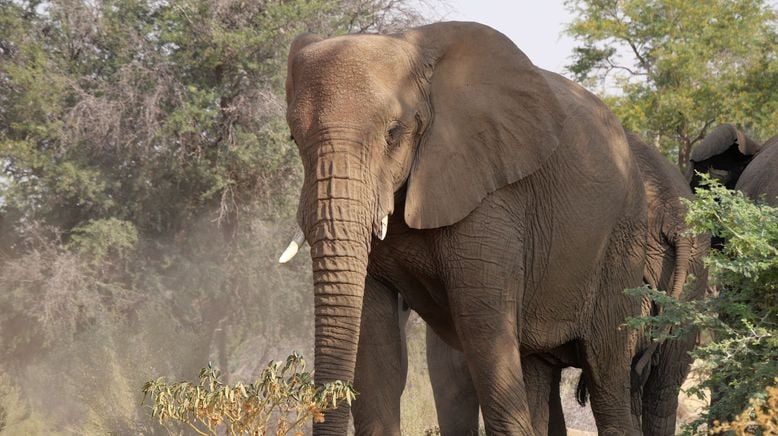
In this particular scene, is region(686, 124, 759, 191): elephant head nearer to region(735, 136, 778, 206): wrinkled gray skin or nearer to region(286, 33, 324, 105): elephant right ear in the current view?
region(735, 136, 778, 206): wrinkled gray skin

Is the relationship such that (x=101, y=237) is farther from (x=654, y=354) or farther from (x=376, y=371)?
(x=376, y=371)

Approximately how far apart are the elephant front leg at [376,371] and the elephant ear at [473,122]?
674mm

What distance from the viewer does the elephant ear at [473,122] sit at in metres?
6.73

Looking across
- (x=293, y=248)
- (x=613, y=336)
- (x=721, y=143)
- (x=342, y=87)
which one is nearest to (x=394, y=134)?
(x=342, y=87)

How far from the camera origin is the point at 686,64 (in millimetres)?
19516

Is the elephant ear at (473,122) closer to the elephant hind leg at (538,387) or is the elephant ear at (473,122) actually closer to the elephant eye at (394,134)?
the elephant eye at (394,134)

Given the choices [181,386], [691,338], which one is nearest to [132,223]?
[691,338]

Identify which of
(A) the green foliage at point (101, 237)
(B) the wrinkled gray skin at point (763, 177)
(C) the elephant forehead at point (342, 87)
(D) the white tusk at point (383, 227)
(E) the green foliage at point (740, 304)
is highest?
(A) the green foliage at point (101, 237)

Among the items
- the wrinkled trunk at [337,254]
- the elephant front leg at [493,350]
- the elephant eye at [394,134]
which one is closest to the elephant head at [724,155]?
the elephant front leg at [493,350]

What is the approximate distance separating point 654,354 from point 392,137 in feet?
13.1

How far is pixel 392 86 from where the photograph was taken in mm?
6547

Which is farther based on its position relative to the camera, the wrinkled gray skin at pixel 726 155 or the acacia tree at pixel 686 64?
the acacia tree at pixel 686 64

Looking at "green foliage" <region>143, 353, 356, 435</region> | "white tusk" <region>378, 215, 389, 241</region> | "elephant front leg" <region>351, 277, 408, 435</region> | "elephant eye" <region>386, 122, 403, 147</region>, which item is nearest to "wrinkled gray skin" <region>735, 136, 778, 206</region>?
"elephant front leg" <region>351, 277, 408, 435</region>

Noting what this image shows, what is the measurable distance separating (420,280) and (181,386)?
1.81 metres
